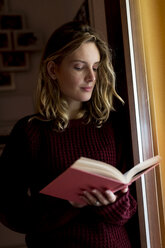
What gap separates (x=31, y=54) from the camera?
2820 mm

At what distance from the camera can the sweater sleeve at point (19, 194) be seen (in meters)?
1.13

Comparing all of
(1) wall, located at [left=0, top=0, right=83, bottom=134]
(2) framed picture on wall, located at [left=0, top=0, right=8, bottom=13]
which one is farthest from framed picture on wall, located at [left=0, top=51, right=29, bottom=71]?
(2) framed picture on wall, located at [left=0, top=0, right=8, bottom=13]

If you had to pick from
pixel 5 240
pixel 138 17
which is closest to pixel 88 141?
pixel 138 17

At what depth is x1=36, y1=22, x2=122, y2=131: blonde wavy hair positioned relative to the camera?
3.66 feet

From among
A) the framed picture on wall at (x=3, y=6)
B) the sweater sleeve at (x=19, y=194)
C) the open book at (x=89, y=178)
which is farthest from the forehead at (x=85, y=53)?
the framed picture on wall at (x=3, y=6)

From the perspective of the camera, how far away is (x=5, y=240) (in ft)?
8.57

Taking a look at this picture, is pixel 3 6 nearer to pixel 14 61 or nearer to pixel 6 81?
pixel 14 61

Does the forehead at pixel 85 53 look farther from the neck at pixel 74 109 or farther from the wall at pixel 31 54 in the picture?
the wall at pixel 31 54

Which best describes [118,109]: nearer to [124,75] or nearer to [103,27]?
[124,75]

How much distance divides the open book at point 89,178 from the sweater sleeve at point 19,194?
8.6 inches

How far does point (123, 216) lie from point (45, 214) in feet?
0.80

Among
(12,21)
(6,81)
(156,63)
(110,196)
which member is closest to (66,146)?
(110,196)

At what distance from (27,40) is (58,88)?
1717 mm

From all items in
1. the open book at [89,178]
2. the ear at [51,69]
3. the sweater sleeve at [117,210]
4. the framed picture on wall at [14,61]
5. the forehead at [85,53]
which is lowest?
the sweater sleeve at [117,210]
